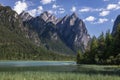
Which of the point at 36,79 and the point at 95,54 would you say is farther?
the point at 95,54

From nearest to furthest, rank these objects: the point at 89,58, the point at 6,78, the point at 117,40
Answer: the point at 6,78 → the point at 117,40 → the point at 89,58

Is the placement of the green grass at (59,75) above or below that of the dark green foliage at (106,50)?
below

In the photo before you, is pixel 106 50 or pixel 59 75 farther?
pixel 106 50

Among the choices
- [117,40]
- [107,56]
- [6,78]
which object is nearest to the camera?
[6,78]

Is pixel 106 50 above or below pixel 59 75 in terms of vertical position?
above

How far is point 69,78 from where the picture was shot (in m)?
38.1

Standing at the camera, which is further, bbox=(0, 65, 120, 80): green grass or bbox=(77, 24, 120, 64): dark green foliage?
bbox=(77, 24, 120, 64): dark green foliage

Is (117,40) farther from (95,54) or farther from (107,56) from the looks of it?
(95,54)

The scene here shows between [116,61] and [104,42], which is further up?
[104,42]

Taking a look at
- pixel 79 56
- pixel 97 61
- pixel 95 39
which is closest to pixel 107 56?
pixel 97 61

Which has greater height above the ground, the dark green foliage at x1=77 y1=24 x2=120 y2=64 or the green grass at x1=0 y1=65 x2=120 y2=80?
the dark green foliage at x1=77 y1=24 x2=120 y2=64

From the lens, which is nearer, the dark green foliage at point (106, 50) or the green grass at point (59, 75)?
the green grass at point (59, 75)

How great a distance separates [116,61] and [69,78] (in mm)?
69082

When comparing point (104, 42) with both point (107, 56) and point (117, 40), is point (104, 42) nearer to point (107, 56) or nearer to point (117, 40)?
point (107, 56)
